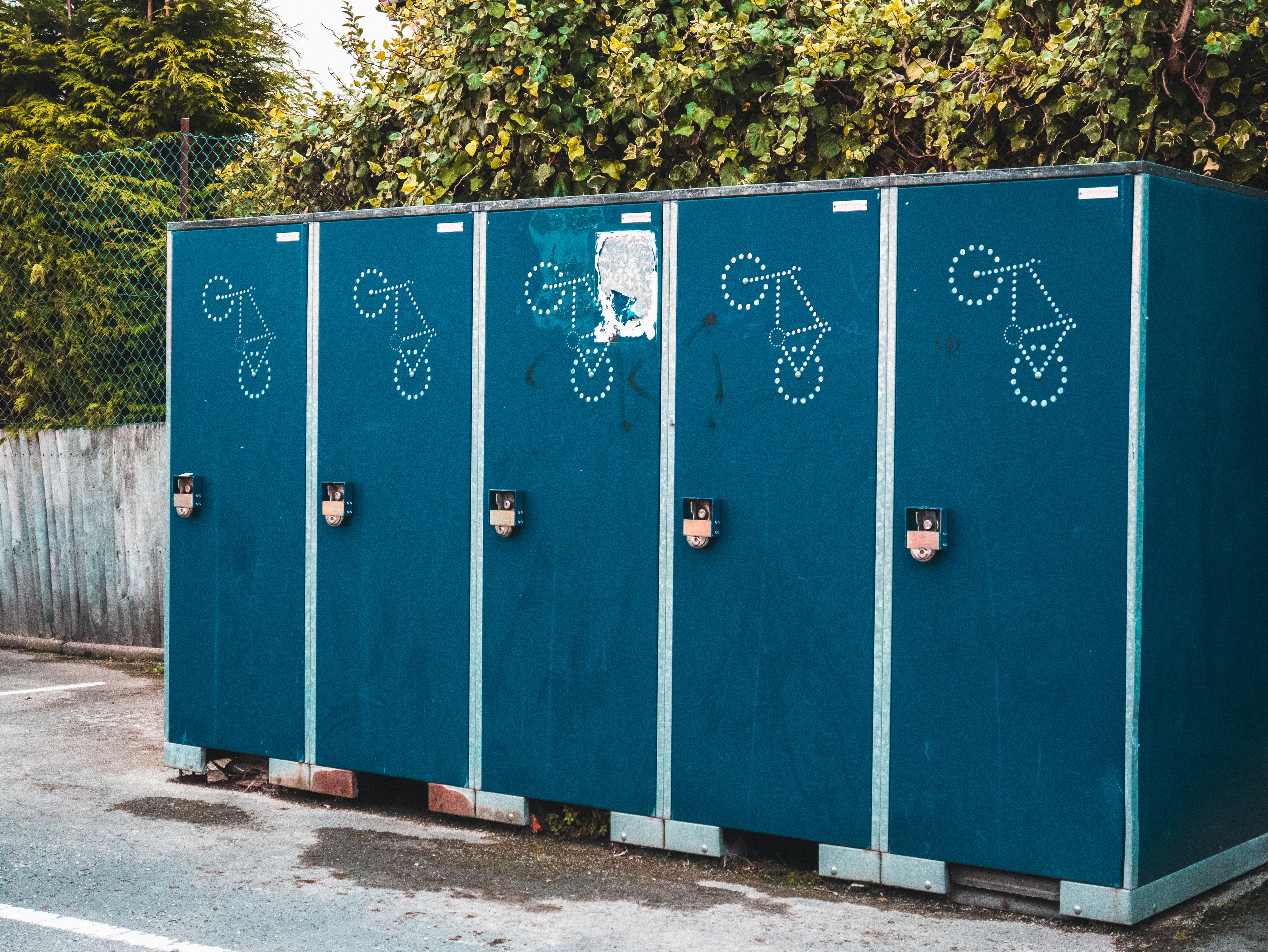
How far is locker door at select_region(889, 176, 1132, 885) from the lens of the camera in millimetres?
4527

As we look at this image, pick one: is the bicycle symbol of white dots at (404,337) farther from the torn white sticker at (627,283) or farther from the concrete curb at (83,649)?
the concrete curb at (83,649)

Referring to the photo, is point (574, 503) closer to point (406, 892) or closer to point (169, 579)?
point (406, 892)

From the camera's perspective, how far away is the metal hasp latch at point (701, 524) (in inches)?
205

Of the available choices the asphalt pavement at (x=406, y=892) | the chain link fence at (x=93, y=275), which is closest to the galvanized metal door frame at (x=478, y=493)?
the asphalt pavement at (x=406, y=892)

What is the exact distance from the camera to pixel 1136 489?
176 inches

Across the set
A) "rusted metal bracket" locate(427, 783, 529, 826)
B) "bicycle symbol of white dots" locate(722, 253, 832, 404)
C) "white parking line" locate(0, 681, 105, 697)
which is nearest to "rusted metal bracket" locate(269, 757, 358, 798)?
"rusted metal bracket" locate(427, 783, 529, 826)

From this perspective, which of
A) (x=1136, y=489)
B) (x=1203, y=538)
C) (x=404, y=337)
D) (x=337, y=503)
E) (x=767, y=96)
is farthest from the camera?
(x=767, y=96)

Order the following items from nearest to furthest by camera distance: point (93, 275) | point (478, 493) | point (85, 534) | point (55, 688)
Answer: point (478, 493) → point (55, 688) → point (85, 534) → point (93, 275)

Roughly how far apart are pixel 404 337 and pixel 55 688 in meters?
4.45

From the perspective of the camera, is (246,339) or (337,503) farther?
(246,339)

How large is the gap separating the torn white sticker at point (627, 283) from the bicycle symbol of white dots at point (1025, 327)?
1.18 meters

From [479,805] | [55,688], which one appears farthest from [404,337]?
[55,688]

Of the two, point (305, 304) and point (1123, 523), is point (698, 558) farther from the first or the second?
point (305, 304)

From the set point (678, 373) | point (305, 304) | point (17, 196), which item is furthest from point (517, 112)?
point (17, 196)
